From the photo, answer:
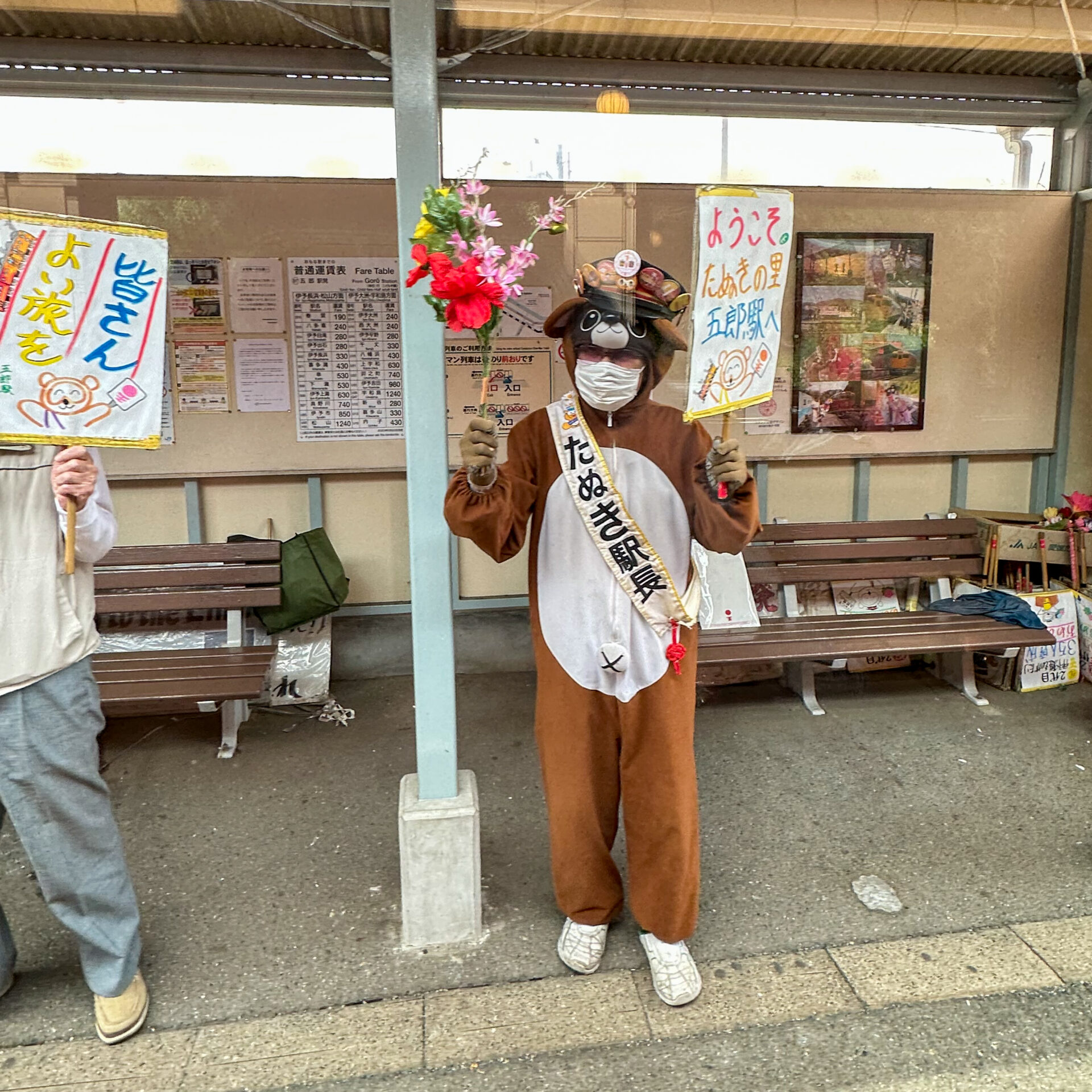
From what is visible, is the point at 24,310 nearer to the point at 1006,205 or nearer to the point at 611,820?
the point at 611,820

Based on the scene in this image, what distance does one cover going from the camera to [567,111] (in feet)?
15.0

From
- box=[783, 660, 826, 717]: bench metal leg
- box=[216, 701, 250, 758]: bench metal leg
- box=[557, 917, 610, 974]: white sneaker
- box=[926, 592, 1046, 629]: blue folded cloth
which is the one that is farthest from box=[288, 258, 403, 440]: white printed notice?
box=[926, 592, 1046, 629]: blue folded cloth

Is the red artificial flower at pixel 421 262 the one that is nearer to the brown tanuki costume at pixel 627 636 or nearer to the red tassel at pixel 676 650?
the brown tanuki costume at pixel 627 636

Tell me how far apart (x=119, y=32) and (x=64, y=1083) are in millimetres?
4254

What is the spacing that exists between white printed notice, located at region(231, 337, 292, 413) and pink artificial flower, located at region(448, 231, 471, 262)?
2828mm

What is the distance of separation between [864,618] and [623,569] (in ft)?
9.14

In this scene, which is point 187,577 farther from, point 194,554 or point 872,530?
point 872,530

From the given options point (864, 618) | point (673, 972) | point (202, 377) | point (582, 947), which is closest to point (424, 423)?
point (582, 947)

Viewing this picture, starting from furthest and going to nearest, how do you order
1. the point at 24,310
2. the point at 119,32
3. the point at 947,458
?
the point at 947,458
the point at 119,32
the point at 24,310

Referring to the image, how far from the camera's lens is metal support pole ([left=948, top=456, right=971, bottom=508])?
5.25 m

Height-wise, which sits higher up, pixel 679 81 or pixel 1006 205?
pixel 679 81

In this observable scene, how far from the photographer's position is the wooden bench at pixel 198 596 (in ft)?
13.0

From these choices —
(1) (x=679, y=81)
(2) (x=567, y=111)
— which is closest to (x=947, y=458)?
(1) (x=679, y=81)

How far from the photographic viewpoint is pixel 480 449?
2160 mm
